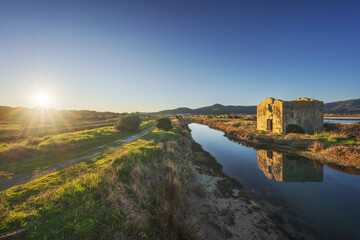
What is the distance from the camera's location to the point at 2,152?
30.5 ft

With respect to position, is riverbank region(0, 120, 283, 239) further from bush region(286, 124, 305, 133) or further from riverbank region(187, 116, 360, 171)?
bush region(286, 124, 305, 133)

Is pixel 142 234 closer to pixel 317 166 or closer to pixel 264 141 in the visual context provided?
pixel 317 166

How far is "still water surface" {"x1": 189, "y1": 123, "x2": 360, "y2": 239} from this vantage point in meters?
4.95

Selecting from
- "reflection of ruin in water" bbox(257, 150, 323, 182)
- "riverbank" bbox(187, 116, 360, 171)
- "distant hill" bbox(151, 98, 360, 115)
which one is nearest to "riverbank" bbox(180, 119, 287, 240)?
"reflection of ruin in water" bbox(257, 150, 323, 182)

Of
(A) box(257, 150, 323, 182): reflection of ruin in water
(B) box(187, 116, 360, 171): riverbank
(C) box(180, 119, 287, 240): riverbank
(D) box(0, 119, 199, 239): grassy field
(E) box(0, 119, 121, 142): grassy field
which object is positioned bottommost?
(A) box(257, 150, 323, 182): reflection of ruin in water

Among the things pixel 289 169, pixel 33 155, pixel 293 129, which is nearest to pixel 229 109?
pixel 293 129

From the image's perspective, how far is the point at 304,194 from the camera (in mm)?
6977

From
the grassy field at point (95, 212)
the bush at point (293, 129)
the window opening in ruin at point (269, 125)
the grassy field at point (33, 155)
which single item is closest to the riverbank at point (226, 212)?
the grassy field at point (95, 212)

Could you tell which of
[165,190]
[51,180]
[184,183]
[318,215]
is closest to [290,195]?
[318,215]

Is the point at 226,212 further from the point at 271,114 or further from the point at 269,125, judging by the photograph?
the point at 269,125

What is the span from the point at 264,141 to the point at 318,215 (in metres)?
14.2

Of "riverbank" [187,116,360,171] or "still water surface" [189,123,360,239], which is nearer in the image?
"still water surface" [189,123,360,239]

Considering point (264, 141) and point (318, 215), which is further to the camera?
point (264, 141)

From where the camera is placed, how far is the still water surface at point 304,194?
4.95 m
